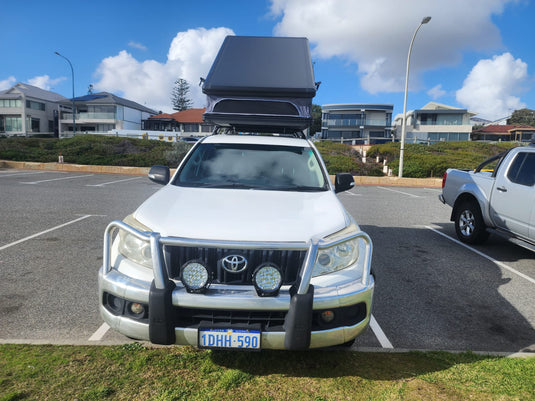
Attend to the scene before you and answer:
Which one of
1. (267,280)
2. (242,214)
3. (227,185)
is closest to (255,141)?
(227,185)

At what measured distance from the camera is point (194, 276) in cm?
242

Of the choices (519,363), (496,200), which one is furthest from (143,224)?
(496,200)

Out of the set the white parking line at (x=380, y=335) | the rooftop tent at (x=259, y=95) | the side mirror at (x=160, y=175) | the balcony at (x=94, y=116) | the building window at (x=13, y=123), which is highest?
the balcony at (x=94, y=116)

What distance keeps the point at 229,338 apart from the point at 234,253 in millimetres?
541

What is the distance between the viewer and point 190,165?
4105mm

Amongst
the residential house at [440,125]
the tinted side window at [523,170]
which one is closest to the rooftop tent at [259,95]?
the tinted side window at [523,170]

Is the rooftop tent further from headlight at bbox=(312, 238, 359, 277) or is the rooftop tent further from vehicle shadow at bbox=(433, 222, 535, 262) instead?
vehicle shadow at bbox=(433, 222, 535, 262)

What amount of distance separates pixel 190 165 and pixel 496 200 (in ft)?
16.4

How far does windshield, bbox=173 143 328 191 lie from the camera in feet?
12.4

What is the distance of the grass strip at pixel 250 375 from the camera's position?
2.54 metres

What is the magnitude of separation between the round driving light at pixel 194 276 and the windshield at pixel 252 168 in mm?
1368

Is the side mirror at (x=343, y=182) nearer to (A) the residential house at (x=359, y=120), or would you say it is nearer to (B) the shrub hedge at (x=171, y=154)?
(B) the shrub hedge at (x=171, y=154)

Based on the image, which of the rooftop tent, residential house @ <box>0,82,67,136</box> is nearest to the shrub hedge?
the rooftop tent

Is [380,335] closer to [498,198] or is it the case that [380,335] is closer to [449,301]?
[449,301]
